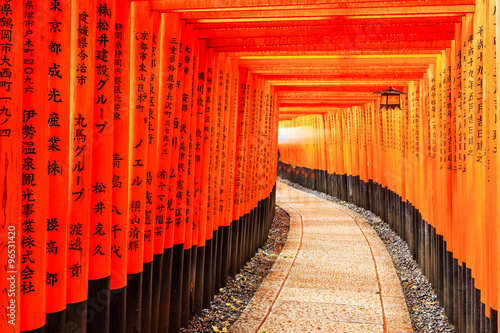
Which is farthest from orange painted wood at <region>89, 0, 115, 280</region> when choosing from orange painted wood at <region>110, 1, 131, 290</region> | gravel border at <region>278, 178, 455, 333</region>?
gravel border at <region>278, 178, 455, 333</region>

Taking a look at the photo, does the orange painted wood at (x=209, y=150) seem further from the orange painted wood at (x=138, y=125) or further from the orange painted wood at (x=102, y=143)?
the orange painted wood at (x=102, y=143)

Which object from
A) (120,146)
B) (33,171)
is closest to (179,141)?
(120,146)

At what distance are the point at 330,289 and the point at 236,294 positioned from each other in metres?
1.52

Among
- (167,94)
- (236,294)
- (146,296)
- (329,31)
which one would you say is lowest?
(236,294)

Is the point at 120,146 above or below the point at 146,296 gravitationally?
above

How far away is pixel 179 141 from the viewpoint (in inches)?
231

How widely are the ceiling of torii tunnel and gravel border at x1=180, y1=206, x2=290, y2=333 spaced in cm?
377

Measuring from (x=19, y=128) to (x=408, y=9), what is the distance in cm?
406

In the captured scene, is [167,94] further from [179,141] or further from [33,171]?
[33,171]

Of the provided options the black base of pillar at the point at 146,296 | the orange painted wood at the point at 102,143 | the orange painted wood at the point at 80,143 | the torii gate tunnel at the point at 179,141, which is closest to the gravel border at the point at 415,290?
the torii gate tunnel at the point at 179,141

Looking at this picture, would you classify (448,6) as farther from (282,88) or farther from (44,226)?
(282,88)

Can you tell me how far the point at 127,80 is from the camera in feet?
14.3

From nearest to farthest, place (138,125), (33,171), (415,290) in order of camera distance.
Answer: (33,171), (138,125), (415,290)

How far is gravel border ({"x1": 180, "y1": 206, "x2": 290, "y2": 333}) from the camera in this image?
654 centimetres
